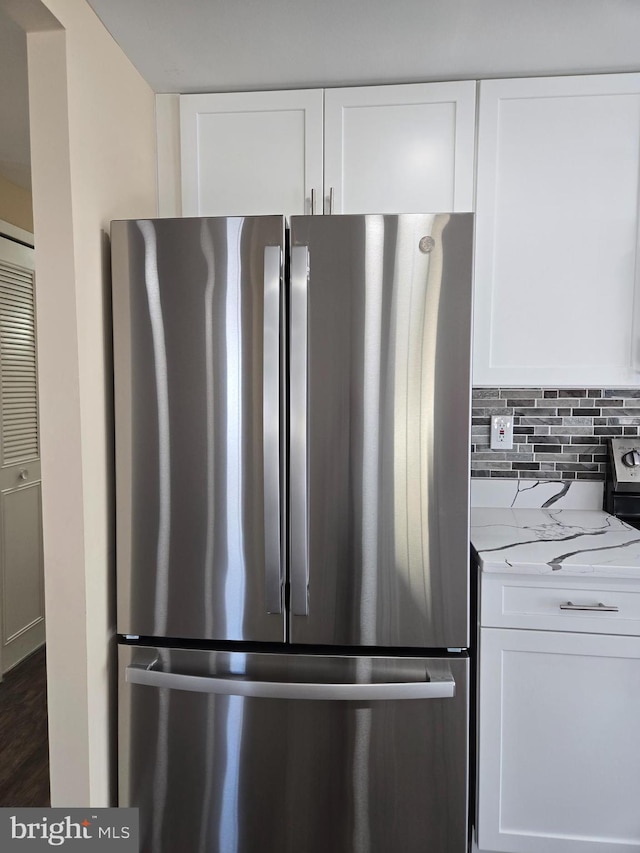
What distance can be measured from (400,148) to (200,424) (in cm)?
108

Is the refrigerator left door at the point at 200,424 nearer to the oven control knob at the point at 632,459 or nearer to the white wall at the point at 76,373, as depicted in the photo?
the white wall at the point at 76,373

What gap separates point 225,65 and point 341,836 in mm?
2174

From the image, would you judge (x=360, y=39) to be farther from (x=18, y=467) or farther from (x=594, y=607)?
(x=18, y=467)

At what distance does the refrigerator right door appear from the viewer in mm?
1374

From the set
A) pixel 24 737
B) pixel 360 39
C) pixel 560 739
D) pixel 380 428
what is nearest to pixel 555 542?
pixel 560 739

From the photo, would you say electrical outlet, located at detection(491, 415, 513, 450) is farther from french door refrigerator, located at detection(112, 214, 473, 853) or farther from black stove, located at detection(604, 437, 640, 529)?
french door refrigerator, located at detection(112, 214, 473, 853)

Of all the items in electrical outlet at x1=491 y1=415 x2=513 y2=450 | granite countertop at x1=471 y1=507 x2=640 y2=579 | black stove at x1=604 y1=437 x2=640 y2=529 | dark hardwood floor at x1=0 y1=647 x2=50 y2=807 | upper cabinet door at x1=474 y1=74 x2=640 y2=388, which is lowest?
dark hardwood floor at x1=0 y1=647 x2=50 y2=807

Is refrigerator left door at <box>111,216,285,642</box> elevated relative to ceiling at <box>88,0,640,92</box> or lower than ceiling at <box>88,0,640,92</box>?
lower

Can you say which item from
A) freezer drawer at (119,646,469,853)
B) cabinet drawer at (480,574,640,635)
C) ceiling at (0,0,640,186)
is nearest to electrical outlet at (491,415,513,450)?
cabinet drawer at (480,574,640,635)

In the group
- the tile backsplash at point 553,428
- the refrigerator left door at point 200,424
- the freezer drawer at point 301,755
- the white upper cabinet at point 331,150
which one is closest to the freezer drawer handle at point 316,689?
the freezer drawer at point 301,755

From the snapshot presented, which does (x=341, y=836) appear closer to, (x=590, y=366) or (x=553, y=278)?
(x=590, y=366)

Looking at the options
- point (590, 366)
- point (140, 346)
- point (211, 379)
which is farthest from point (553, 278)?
point (140, 346)

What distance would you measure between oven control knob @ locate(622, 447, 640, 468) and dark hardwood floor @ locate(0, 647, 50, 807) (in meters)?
2.28

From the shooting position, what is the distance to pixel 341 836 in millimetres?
1443
